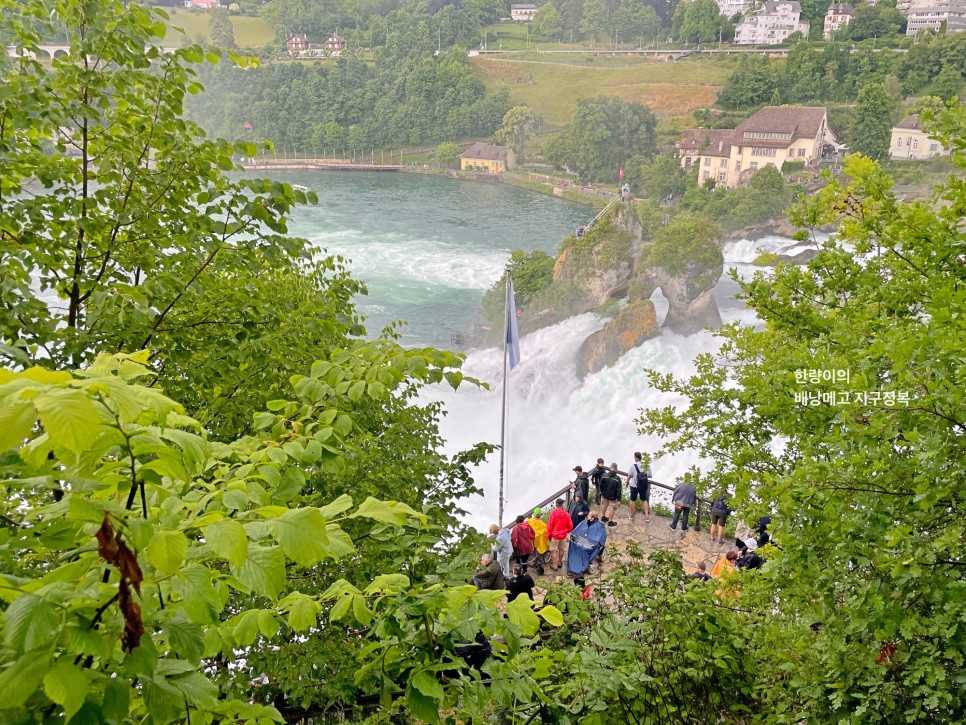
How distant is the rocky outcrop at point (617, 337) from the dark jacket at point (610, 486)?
19950 mm

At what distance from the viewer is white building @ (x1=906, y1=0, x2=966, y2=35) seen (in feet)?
127

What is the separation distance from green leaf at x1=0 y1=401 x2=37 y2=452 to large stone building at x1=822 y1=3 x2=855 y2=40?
2003 inches

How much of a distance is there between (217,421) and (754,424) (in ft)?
19.0

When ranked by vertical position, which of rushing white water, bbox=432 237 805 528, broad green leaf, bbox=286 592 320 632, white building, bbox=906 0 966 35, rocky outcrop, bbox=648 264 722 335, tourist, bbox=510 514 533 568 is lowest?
rushing white water, bbox=432 237 805 528

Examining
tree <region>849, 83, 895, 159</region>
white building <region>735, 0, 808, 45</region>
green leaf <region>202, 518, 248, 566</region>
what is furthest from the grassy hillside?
green leaf <region>202, 518, 248, 566</region>

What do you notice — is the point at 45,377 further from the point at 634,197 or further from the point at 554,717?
the point at 634,197

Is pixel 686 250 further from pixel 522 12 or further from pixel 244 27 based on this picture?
pixel 244 27

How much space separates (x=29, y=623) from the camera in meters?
1.27

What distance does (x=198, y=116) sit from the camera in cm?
5553

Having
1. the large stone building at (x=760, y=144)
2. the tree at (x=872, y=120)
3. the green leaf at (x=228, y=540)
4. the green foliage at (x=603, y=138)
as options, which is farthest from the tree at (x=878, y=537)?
the green foliage at (x=603, y=138)

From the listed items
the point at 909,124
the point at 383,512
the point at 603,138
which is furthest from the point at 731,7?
the point at 383,512

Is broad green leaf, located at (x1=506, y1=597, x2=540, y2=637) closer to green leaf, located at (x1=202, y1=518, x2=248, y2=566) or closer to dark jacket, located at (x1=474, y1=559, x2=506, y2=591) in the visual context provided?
green leaf, located at (x1=202, y1=518, x2=248, y2=566)

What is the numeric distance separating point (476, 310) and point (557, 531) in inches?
1177

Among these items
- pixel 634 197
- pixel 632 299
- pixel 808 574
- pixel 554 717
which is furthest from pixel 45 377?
pixel 634 197
